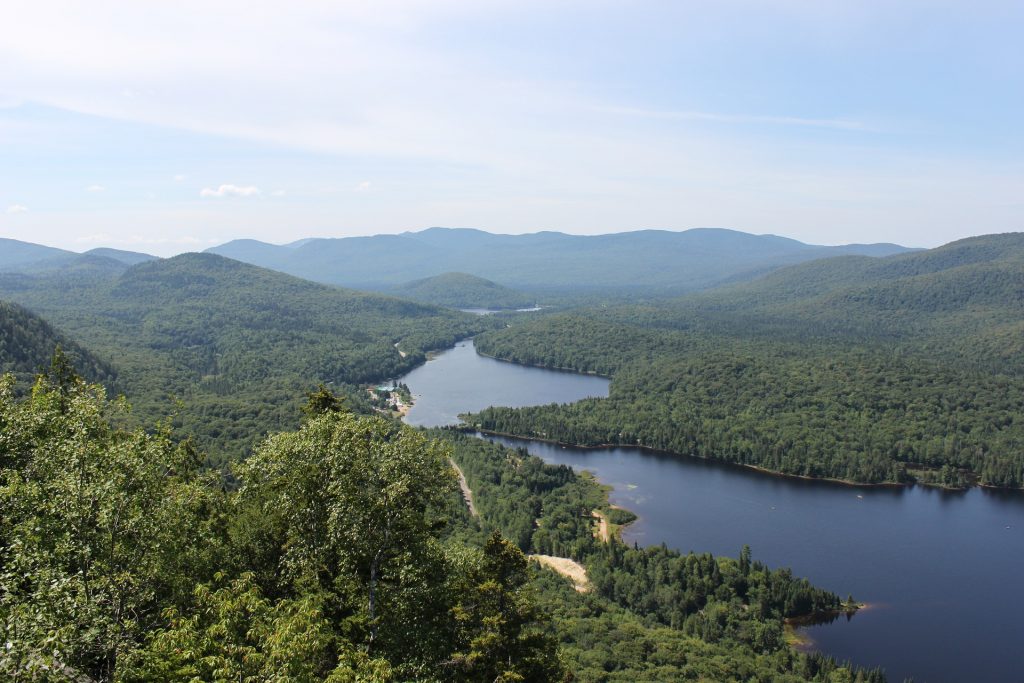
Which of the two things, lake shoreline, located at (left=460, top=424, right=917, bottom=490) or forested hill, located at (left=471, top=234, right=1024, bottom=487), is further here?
forested hill, located at (left=471, top=234, right=1024, bottom=487)

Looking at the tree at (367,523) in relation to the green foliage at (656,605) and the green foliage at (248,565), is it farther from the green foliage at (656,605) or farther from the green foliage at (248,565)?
the green foliage at (656,605)

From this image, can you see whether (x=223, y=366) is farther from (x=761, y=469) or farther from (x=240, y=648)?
(x=240, y=648)

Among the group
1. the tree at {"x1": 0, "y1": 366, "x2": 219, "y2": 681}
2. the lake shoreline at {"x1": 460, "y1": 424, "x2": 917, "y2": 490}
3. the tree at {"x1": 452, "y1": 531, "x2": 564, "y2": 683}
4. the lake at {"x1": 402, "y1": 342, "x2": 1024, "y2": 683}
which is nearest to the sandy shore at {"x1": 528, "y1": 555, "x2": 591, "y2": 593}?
the lake at {"x1": 402, "y1": 342, "x2": 1024, "y2": 683}

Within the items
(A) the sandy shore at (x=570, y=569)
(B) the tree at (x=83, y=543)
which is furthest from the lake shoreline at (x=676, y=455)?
(B) the tree at (x=83, y=543)

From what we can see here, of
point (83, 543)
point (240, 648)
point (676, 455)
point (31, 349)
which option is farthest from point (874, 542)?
point (31, 349)

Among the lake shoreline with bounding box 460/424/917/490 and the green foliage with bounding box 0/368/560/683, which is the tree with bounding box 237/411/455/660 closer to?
the green foliage with bounding box 0/368/560/683

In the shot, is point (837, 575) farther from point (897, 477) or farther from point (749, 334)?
point (749, 334)

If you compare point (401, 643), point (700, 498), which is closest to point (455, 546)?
point (401, 643)
